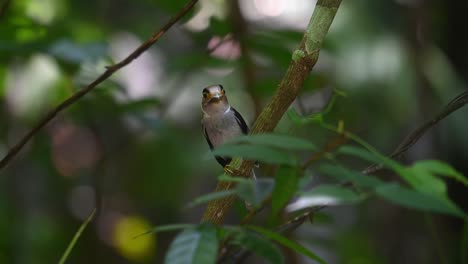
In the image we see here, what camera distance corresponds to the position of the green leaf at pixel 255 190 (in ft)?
3.42

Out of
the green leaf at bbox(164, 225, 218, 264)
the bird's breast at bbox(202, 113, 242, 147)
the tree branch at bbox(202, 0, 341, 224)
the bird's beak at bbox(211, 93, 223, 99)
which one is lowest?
the green leaf at bbox(164, 225, 218, 264)

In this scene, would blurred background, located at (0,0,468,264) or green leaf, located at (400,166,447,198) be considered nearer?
green leaf, located at (400,166,447,198)

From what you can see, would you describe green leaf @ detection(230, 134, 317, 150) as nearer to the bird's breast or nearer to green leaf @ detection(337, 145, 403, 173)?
green leaf @ detection(337, 145, 403, 173)

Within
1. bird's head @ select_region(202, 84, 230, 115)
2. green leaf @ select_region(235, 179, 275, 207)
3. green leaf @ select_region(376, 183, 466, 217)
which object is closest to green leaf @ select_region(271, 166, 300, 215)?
green leaf @ select_region(235, 179, 275, 207)

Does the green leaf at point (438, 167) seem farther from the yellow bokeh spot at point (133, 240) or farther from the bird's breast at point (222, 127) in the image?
the yellow bokeh spot at point (133, 240)

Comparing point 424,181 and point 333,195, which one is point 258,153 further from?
A: point 424,181

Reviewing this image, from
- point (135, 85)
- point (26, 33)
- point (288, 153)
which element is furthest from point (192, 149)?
point (288, 153)

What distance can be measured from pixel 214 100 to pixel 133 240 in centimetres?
260

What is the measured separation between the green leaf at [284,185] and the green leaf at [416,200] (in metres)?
0.13

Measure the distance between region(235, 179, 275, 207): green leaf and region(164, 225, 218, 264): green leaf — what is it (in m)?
0.09

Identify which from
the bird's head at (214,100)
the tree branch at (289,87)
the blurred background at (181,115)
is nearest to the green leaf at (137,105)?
the blurred background at (181,115)

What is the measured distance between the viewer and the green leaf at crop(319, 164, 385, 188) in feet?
3.37

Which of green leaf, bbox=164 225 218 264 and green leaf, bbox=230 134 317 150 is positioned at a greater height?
green leaf, bbox=230 134 317 150

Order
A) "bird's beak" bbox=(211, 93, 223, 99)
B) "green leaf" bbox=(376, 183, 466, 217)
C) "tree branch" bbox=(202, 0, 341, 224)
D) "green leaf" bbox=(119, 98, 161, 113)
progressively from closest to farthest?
"green leaf" bbox=(376, 183, 466, 217), "tree branch" bbox=(202, 0, 341, 224), "green leaf" bbox=(119, 98, 161, 113), "bird's beak" bbox=(211, 93, 223, 99)
